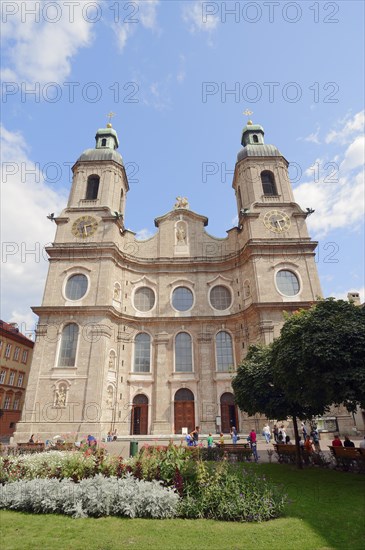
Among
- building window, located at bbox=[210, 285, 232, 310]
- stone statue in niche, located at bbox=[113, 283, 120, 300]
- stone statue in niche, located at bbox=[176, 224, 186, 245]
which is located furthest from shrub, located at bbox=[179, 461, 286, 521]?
stone statue in niche, located at bbox=[176, 224, 186, 245]

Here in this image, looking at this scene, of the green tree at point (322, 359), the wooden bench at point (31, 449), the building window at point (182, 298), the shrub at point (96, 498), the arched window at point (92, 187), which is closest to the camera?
the shrub at point (96, 498)

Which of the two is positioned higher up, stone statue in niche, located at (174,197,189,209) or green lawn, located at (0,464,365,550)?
stone statue in niche, located at (174,197,189,209)

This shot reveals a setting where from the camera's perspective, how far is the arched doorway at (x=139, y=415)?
94.5 feet

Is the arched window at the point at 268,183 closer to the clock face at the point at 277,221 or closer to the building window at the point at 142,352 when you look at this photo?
the clock face at the point at 277,221

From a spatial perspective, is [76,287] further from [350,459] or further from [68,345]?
[350,459]

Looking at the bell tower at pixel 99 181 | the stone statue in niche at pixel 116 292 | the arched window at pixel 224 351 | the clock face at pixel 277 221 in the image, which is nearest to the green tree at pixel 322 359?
the arched window at pixel 224 351

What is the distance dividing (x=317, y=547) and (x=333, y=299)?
9.78 meters

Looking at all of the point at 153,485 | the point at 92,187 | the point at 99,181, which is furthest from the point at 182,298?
the point at 153,485

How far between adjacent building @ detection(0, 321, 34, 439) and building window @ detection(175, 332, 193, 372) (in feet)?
66.4

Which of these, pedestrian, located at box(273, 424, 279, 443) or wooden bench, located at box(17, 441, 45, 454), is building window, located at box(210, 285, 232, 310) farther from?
wooden bench, located at box(17, 441, 45, 454)

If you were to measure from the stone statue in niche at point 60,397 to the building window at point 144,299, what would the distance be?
10490 mm

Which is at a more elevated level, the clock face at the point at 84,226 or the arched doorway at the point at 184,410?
Result: the clock face at the point at 84,226

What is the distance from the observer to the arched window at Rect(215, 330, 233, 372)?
30.7 meters

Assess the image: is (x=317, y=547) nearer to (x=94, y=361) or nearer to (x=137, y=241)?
(x=94, y=361)
